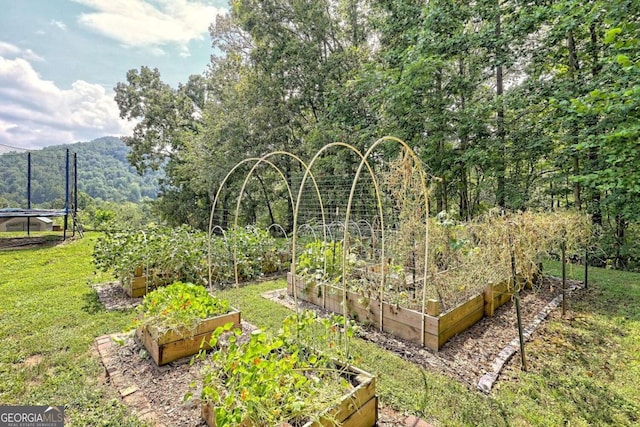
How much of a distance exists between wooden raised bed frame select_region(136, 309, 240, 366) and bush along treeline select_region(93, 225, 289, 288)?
1046 mm

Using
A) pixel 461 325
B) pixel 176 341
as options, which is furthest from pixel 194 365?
pixel 461 325

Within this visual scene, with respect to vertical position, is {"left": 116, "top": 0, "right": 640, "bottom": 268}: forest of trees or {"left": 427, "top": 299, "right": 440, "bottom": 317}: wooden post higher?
{"left": 116, "top": 0, "right": 640, "bottom": 268}: forest of trees

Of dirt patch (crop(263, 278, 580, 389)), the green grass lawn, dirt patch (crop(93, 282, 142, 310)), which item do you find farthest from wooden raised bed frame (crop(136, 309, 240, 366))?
dirt patch (crop(263, 278, 580, 389))

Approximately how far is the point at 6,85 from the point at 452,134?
41.0 ft

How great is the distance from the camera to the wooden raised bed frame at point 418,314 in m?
2.75

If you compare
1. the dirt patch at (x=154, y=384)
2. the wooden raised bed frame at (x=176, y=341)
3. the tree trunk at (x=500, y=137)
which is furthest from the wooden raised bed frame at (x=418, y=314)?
the tree trunk at (x=500, y=137)

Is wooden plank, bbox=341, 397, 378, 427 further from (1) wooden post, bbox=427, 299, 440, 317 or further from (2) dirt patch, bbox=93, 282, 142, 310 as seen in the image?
(2) dirt patch, bbox=93, 282, 142, 310

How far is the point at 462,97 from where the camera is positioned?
711 cm

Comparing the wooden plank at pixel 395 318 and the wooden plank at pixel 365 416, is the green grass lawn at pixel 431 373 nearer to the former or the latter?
the wooden plank at pixel 365 416

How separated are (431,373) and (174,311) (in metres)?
2.20

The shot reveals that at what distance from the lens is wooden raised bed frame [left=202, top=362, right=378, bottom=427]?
4.99 feet

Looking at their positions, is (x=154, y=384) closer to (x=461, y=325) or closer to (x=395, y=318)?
(x=395, y=318)

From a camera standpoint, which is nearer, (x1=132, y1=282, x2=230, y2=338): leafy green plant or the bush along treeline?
(x1=132, y1=282, x2=230, y2=338): leafy green plant

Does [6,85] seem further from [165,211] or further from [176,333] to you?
[176,333]
